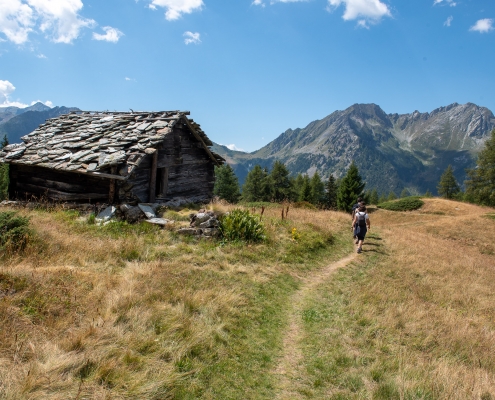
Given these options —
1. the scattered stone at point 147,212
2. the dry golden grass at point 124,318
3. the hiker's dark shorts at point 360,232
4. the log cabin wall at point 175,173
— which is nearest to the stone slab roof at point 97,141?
the log cabin wall at point 175,173

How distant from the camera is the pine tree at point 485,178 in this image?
45094 millimetres

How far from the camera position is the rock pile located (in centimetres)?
1088

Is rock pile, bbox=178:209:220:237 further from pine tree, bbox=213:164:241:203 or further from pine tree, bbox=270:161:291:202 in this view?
A: pine tree, bbox=270:161:291:202

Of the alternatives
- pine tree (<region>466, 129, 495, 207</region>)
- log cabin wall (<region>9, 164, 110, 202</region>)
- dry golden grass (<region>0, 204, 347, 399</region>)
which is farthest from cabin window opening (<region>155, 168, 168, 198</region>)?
pine tree (<region>466, 129, 495, 207</region>)

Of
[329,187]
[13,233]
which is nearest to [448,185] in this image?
[329,187]

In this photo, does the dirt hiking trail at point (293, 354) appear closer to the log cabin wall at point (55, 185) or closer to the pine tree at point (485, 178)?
the log cabin wall at point (55, 185)

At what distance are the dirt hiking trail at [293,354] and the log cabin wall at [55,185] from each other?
1035cm

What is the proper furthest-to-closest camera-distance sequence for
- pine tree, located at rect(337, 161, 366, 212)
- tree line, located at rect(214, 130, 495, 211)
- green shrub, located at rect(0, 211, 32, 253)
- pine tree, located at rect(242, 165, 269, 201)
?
pine tree, located at rect(242, 165, 269, 201)
pine tree, located at rect(337, 161, 366, 212)
tree line, located at rect(214, 130, 495, 211)
green shrub, located at rect(0, 211, 32, 253)

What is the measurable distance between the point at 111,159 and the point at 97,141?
9.02 feet

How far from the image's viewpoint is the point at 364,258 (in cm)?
1234

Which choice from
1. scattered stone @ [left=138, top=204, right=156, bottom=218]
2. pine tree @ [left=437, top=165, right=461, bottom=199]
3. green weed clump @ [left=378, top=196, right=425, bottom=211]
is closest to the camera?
scattered stone @ [left=138, top=204, right=156, bottom=218]

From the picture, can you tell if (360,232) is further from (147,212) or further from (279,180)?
(279,180)

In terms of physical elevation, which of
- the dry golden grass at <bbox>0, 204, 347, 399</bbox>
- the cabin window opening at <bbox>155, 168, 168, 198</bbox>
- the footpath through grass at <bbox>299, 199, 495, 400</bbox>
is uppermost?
the cabin window opening at <bbox>155, 168, 168, 198</bbox>

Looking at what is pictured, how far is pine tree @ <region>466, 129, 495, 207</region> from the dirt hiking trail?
5092 centimetres
